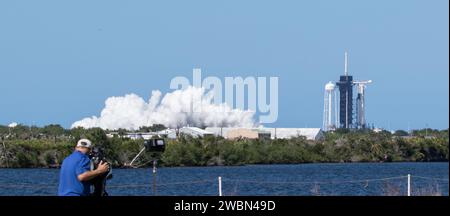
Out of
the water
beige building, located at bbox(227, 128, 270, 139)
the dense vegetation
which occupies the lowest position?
the water

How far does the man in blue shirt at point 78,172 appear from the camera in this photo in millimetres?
15742

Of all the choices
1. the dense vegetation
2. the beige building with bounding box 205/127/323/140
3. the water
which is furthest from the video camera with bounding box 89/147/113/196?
the beige building with bounding box 205/127/323/140

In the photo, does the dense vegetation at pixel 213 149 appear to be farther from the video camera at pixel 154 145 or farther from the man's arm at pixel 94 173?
the man's arm at pixel 94 173

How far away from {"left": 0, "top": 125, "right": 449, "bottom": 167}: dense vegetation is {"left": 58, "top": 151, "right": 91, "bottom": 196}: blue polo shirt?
8325cm

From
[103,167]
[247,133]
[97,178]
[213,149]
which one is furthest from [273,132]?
[103,167]

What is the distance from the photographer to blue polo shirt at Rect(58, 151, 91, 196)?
1574 cm

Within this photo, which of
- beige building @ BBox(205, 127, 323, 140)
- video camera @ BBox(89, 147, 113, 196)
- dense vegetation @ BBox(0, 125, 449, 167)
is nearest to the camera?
video camera @ BBox(89, 147, 113, 196)

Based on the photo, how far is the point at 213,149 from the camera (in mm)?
123500

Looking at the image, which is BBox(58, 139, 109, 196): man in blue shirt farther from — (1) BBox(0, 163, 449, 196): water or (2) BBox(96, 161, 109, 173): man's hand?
(1) BBox(0, 163, 449, 196): water

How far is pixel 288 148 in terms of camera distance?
5374 inches

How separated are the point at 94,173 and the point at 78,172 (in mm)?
216

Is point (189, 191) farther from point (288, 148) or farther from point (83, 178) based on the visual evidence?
point (288, 148)

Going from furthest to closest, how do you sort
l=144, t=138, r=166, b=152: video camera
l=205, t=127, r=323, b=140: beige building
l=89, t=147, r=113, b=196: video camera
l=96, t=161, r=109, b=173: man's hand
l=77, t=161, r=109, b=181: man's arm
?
l=205, t=127, r=323, b=140: beige building < l=144, t=138, r=166, b=152: video camera < l=89, t=147, r=113, b=196: video camera < l=96, t=161, r=109, b=173: man's hand < l=77, t=161, r=109, b=181: man's arm
